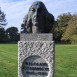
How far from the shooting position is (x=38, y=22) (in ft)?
17.5

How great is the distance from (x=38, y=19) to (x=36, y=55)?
117cm

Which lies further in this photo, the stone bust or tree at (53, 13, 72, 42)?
tree at (53, 13, 72, 42)

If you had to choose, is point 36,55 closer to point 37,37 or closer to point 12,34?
point 37,37

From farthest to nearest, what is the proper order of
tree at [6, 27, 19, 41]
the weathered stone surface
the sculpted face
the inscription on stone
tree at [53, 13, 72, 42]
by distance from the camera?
tree at [6, 27, 19, 41]
tree at [53, 13, 72, 42]
the sculpted face
the inscription on stone
the weathered stone surface

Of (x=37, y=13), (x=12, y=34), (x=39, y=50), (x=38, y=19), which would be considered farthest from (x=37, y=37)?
(x=12, y=34)

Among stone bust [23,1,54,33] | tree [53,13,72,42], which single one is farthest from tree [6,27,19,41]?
stone bust [23,1,54,33]

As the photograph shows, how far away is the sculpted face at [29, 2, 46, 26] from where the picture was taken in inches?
208

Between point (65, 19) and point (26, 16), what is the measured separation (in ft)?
162

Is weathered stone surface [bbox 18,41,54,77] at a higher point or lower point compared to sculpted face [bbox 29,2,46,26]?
lower

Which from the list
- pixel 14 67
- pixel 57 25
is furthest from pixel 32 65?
pixel 57 25

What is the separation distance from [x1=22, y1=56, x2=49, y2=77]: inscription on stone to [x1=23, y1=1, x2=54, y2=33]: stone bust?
952 mm

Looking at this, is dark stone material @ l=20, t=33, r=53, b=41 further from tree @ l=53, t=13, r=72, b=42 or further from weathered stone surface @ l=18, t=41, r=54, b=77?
tree @ l=53, t=13, r=72, b=42

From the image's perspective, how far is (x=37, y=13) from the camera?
5.28 metres

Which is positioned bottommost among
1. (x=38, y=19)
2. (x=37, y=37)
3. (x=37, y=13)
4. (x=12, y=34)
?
(x=12, y=34)
